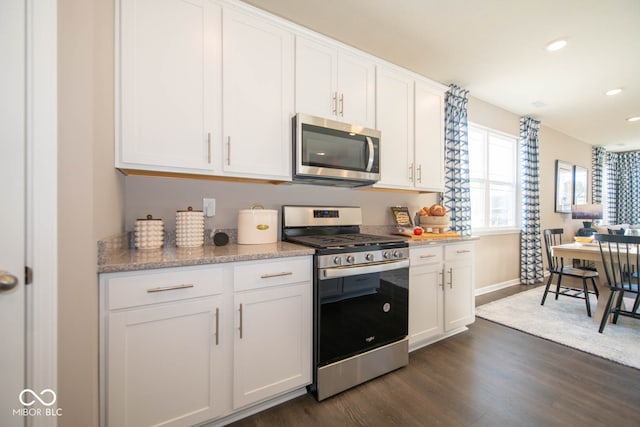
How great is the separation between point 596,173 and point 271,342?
8095 mm

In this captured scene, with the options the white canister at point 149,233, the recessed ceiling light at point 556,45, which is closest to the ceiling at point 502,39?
the recessed ceiling light at point 556,45

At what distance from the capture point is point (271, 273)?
1.43m

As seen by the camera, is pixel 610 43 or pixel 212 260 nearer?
pixel 212 260

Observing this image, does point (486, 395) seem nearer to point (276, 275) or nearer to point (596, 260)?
point (276, 275)

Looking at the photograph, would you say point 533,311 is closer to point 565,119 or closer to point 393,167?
point 393,167

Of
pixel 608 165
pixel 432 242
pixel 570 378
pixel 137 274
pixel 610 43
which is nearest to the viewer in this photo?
pixel 137 274

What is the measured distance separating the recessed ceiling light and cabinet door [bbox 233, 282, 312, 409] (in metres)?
3.07

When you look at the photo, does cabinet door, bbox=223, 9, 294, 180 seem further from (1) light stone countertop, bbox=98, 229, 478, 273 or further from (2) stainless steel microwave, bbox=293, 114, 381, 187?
(1) light stone countertop, bbox=98, 229, 478, 273

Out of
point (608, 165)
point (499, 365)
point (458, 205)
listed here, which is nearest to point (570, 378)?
point (499, 365)

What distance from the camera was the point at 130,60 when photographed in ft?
4.36

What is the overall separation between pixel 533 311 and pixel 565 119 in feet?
11.4

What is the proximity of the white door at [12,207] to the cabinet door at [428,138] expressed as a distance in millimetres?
2535

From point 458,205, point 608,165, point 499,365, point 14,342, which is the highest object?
point 608,165

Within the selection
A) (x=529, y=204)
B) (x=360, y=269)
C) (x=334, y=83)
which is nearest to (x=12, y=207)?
(x=360, y=269)
